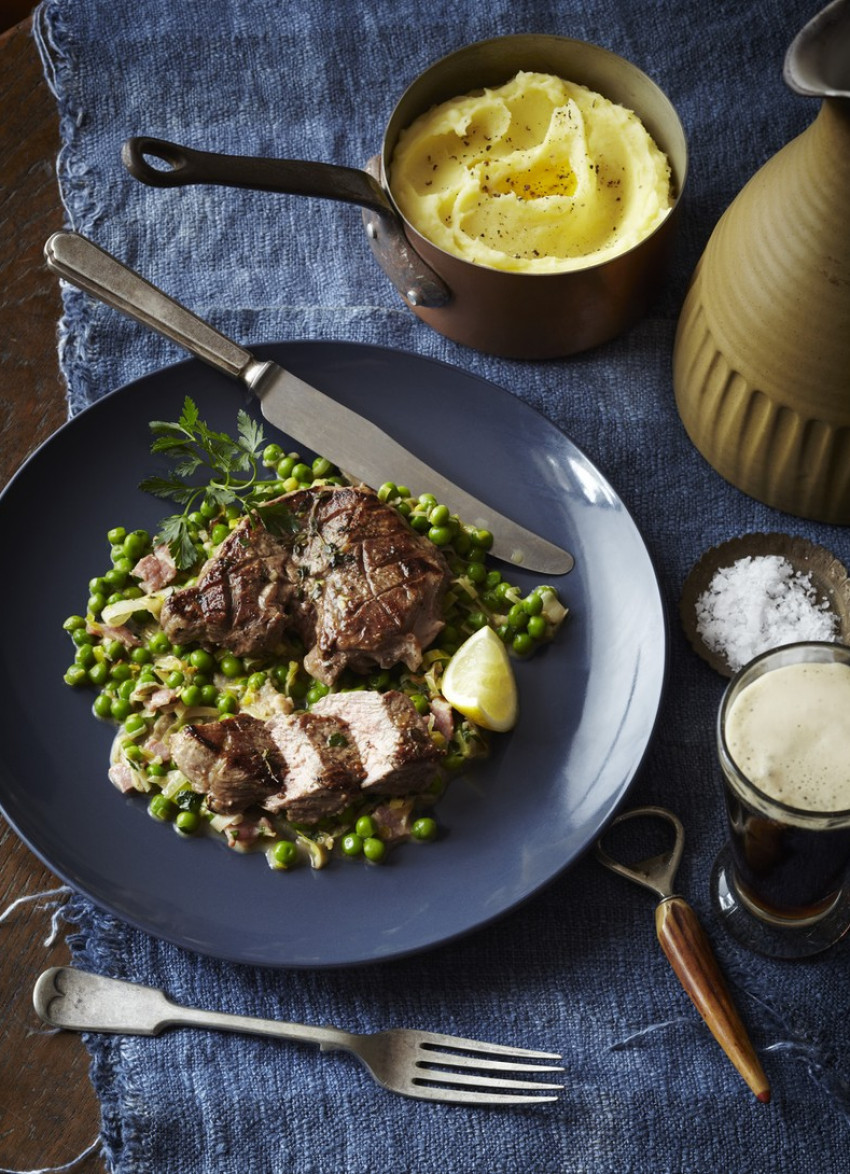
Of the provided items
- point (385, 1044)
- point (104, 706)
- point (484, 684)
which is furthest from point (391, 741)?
point (104, 706)

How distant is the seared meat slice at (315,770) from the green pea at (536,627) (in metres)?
0.64

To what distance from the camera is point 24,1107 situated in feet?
10.7

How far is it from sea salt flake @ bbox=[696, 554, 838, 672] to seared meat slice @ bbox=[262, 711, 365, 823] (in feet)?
3.92

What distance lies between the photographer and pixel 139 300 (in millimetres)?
4047

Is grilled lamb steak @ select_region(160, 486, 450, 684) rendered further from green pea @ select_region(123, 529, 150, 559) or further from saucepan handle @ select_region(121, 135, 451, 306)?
saucepan handle @ select_region(121, 135, 451, 306)

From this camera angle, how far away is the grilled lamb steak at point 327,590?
3602 millimetres

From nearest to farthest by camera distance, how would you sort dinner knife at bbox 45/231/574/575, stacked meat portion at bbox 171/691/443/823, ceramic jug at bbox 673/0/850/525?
ceramic jug at bbox 673/0/850/525, stacked meat portion at bbox 171/691/443/823, dinner knife at bbox 45/231/574/575

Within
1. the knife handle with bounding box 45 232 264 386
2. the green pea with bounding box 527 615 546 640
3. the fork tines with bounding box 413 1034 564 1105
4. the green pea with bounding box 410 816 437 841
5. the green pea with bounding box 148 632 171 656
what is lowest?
the fork tines with bounding box 413 1034 564 1105

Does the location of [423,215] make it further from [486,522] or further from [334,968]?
[334,968]

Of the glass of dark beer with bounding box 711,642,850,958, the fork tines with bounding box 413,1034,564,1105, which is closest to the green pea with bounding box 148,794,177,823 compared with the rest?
the fork tines with bounding box 413,1034,564,1105

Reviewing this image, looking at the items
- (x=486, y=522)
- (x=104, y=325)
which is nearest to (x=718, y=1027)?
(x=486, y=522)

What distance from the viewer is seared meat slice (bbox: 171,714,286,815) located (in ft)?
11.1

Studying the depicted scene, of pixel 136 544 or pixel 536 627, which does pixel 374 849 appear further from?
pixel 136 544

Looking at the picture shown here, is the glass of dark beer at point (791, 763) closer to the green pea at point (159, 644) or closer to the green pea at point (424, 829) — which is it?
the green pea at point (424, 829)
